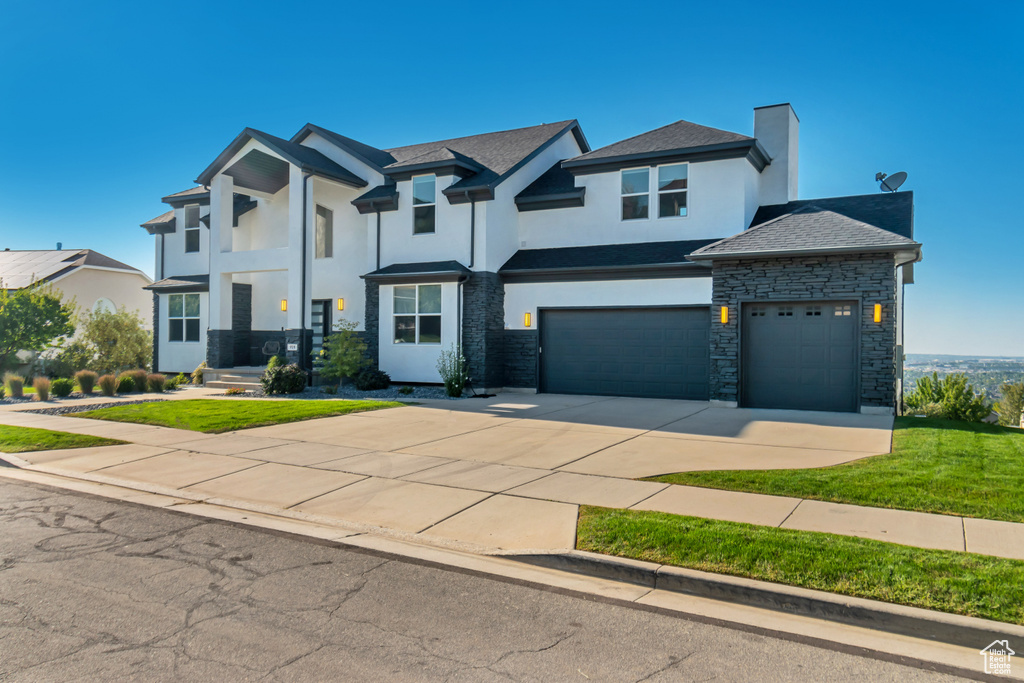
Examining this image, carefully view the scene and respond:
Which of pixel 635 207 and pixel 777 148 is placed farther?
pixel 777 148

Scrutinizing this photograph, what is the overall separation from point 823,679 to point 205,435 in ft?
35.8

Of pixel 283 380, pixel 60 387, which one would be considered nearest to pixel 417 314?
pixel 283 380

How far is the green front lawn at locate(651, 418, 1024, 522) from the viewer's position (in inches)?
268

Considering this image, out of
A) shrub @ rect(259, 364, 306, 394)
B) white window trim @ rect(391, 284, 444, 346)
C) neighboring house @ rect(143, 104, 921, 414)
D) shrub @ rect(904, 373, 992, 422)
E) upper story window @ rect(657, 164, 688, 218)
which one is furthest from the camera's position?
shrub @ rect(904, 373, 992, 422)

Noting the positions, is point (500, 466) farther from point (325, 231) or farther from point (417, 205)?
point (325, 231)

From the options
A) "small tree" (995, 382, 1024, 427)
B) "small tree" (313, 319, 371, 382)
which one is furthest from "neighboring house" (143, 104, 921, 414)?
"small tree" (995, 382, 1024, 427)

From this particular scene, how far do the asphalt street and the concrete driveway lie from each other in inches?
42.1

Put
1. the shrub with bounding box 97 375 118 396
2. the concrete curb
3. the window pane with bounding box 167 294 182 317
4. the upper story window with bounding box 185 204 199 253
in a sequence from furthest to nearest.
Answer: the upper story window with bounding box 185 204 199 253, the window pane with bounding box 167 294 182 317, the shrub with bounding box 97 375 118 396, the concrete curb

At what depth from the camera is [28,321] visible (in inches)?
804

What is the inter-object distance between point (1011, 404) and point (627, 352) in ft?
118

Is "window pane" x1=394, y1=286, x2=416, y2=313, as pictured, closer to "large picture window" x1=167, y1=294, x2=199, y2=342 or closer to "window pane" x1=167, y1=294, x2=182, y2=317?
"large picture window" x1=167, y1=294, x2=199, y2=342

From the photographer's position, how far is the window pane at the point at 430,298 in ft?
62.6

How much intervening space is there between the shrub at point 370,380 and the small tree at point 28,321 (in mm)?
10175

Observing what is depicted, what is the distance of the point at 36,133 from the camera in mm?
25922
